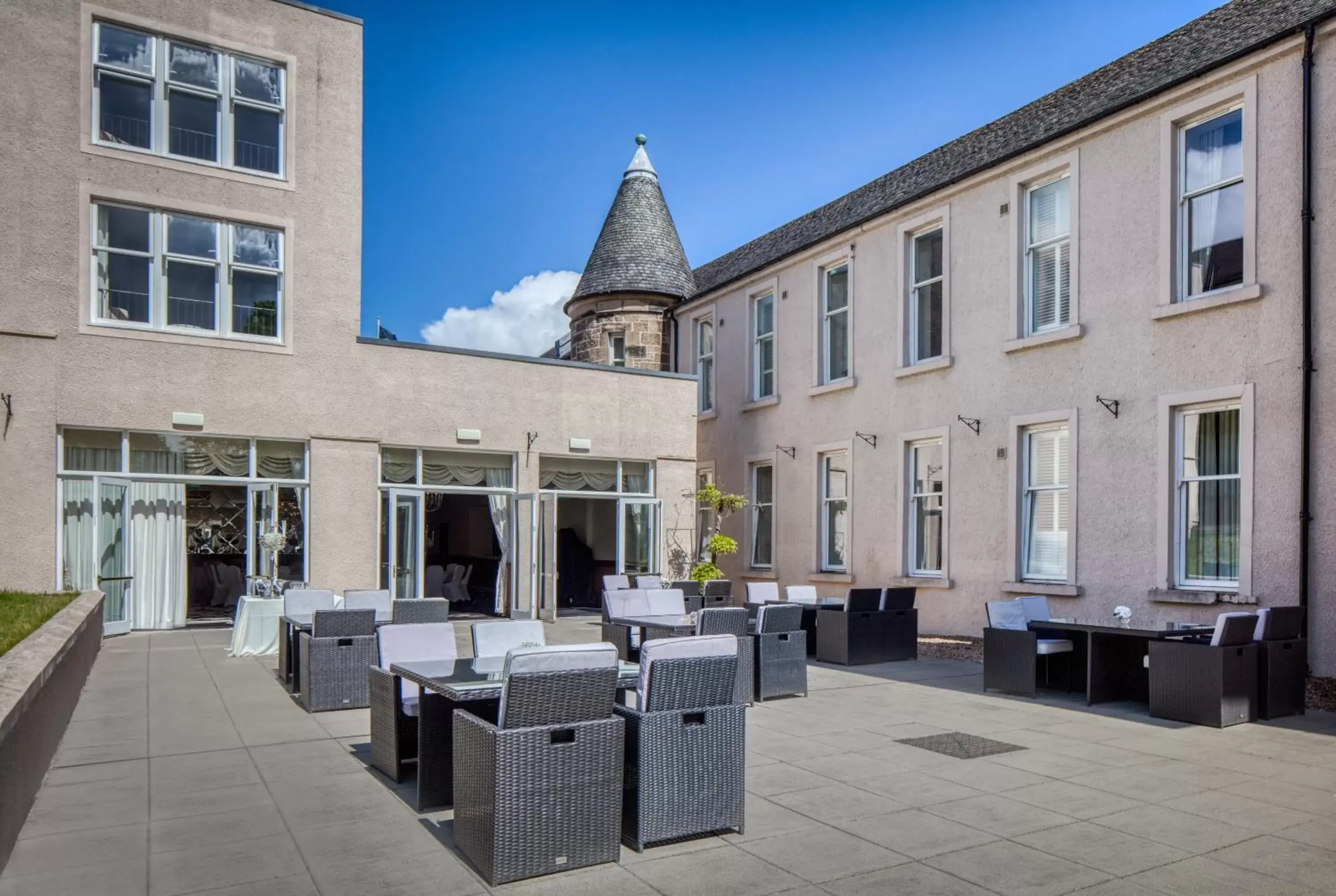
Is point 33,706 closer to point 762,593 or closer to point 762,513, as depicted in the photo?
point 762,593

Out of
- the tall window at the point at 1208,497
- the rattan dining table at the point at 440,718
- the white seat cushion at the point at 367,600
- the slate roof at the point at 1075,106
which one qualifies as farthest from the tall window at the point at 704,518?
the rattan dining table at the point at 440,718

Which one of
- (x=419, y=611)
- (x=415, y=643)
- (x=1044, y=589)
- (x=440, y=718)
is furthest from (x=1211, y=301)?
(x=440, y=718)

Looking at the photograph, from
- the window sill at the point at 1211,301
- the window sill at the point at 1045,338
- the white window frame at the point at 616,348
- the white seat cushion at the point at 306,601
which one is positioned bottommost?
the white seat cushion at the point at 306,601

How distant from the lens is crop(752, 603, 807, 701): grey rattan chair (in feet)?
30.1

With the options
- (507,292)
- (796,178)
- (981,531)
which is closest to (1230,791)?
(981,531)

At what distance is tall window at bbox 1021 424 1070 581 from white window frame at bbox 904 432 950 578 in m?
1.49

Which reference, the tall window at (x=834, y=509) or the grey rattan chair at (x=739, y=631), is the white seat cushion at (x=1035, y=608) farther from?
the tall window at (x=834, y=509)

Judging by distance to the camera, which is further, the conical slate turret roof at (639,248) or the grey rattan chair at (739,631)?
the conical slate turret roof at (639,248)

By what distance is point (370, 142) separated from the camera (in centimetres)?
1742

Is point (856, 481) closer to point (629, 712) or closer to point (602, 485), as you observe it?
point (602, 485)

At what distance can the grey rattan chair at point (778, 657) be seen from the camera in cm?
918

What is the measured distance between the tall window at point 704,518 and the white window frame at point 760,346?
212 cm

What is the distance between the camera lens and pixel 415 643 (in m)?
6.80

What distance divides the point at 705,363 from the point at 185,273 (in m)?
10.3
